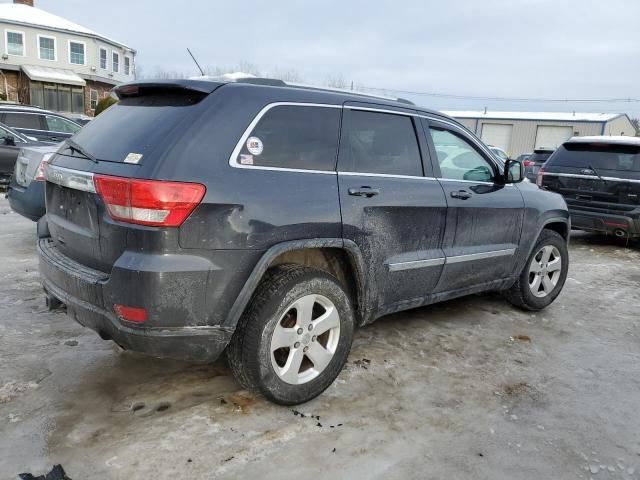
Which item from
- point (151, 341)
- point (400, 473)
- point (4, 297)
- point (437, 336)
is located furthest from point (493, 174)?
point (4, 297)

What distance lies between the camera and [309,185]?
3.03m

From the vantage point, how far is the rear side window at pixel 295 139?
9.46 ft

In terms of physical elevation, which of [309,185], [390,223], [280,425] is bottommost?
[280,425]

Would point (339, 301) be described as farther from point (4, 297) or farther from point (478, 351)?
point (4, 297)

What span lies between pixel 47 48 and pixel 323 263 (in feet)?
126

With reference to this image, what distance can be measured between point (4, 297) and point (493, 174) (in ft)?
14.2

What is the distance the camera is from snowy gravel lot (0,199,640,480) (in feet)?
8.59

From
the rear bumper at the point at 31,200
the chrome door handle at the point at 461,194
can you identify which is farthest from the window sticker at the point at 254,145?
the rear bumper at the point at 31,200

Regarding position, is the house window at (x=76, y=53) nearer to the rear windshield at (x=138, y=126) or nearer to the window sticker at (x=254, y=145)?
the rear windshield at (x=138, y=126)

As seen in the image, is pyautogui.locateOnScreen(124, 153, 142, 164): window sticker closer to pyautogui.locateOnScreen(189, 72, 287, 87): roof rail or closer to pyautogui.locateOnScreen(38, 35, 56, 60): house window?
pyautogui.locateOnScreen(189, 72, 287, 87): roof rail

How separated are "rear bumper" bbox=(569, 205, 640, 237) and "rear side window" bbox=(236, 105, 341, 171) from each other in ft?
19.1

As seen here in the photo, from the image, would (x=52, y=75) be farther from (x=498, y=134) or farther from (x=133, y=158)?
(x=133, y=158)

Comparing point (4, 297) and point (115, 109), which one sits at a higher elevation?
point (115, 109)

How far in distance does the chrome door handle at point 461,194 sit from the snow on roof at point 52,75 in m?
36.0
